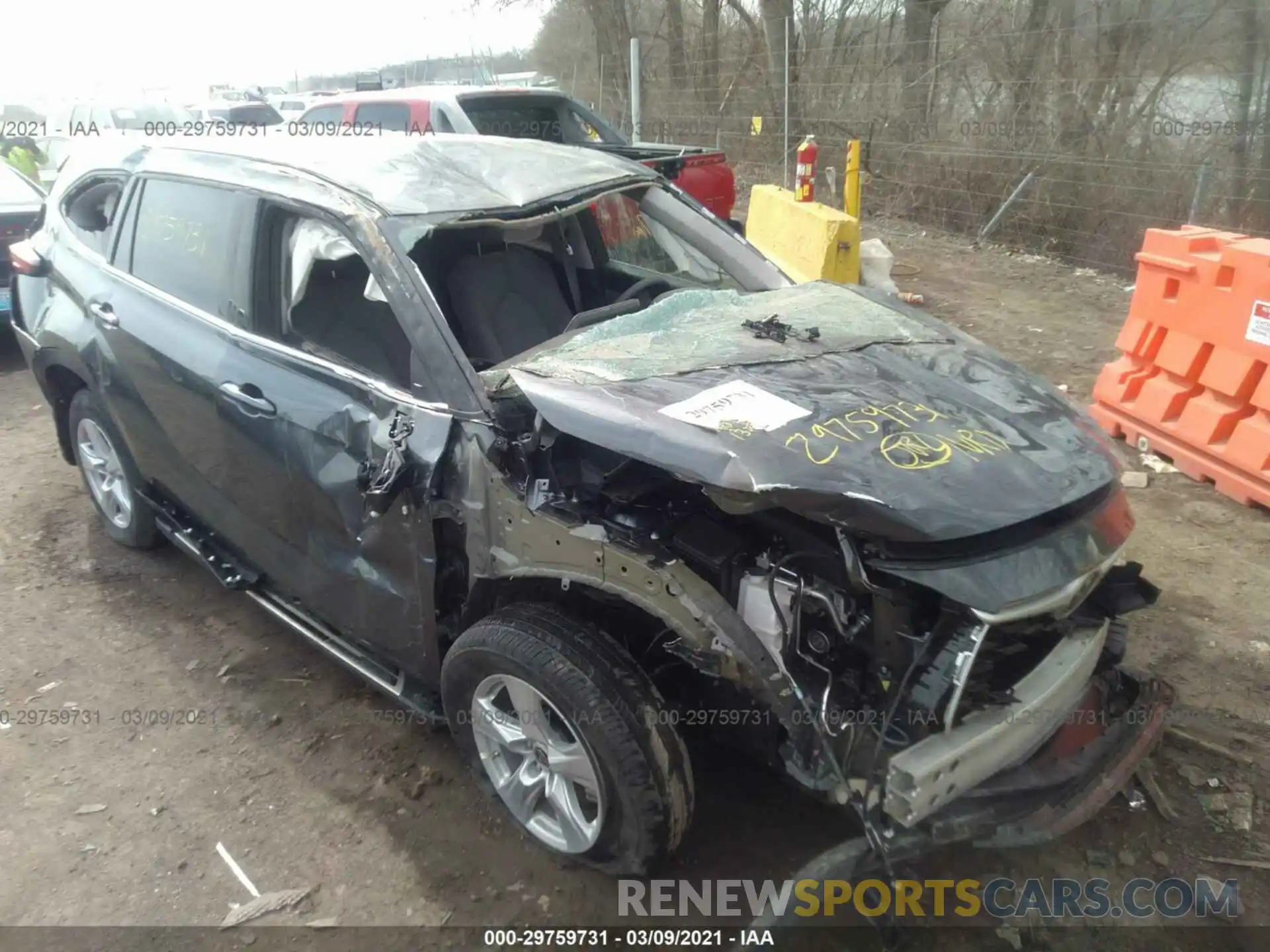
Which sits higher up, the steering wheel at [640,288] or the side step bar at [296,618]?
the steering wheel at [640,288]

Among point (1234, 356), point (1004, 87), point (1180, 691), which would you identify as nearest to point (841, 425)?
point (1180, 691)

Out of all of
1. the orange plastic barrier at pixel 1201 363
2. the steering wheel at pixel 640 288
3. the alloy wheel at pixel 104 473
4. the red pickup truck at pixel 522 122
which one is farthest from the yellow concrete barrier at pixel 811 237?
the alloy wheel at pixel 104 473

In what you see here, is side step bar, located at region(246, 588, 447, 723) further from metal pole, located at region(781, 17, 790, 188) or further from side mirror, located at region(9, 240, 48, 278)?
metal pole, located at region(781, 17, 790, 188)

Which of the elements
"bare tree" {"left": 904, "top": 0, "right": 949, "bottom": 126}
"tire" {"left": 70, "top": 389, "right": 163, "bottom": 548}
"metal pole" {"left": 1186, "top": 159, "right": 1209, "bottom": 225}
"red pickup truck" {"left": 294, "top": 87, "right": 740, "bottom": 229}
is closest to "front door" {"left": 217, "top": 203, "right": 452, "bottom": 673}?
"tire" {"left": 70, "top": 389, "right": 163, "bottom": 548}

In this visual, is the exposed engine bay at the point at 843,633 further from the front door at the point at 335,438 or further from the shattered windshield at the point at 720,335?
the front door at the point at 335,438

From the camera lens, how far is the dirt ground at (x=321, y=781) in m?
2.56

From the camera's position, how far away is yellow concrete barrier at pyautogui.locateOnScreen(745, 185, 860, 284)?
6.75m

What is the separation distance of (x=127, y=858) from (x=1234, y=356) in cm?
506

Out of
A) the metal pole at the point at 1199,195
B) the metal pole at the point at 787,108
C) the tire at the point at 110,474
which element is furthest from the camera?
the metal pole at the point at 787,108

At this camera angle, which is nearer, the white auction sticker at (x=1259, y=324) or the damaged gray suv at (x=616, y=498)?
the damaged gray suv at (x=616, y=498)

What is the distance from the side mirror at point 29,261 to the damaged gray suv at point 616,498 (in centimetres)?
79

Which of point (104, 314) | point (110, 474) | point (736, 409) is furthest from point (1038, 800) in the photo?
point (110, 474)

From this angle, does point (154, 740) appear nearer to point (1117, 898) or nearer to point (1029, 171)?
point (1117, 898)

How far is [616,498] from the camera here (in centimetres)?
241
